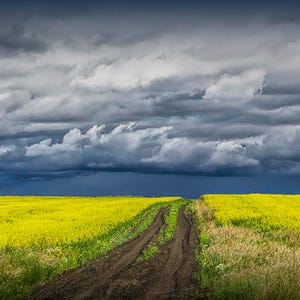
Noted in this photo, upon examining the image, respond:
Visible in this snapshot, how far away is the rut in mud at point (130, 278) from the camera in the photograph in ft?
55.6

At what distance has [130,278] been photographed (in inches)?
764

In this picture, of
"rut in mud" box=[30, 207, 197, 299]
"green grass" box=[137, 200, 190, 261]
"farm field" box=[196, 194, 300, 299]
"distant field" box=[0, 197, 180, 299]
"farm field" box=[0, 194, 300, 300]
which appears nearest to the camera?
"farm field" box=[196, 194, 300, 299]

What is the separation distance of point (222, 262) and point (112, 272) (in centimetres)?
451

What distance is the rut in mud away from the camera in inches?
667

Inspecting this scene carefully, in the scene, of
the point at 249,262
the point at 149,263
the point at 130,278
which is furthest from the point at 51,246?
the point at 249,262

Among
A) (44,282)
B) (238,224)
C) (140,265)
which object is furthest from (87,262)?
(238,224)

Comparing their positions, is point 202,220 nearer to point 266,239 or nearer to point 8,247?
point 266,239

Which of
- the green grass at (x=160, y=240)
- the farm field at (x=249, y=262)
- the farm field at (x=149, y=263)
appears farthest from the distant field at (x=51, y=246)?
the farm field at (x=249, y=262)

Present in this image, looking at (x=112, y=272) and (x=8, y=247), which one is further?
(x=8, y=247)

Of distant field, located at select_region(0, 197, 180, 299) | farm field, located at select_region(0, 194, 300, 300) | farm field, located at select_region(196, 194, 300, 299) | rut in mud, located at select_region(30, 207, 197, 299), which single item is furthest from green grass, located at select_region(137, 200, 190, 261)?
farm field, located at select_region(196, 194, 300, 299)

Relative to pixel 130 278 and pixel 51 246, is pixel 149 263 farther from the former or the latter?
pixel 51 246

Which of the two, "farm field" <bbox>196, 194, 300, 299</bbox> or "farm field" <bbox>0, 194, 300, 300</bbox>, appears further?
"farm field" <bbox>0, 194, 300, 300</bbox>

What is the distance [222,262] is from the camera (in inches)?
830

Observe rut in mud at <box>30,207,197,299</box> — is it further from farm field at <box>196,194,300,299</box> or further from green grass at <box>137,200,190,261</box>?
farm field at <box>196,194,300,299</box>
